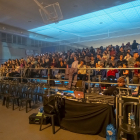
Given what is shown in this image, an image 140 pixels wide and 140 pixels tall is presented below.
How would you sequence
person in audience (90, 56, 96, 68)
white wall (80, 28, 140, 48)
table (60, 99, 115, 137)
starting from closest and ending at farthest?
→ table (60, 99, 115, 137)
person in audience (90, 56, 96, 68)
white wall (80, 28, 140, 48)

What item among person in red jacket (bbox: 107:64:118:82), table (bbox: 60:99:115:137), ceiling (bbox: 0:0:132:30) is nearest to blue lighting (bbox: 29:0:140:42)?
ceiling (bbox: 0:0:132:30)

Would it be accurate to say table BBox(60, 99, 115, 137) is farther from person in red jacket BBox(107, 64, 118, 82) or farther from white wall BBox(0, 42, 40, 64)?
white wall BBox(0, 42, 40, 64)

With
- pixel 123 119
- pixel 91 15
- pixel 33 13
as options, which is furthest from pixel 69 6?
pixel 123 119

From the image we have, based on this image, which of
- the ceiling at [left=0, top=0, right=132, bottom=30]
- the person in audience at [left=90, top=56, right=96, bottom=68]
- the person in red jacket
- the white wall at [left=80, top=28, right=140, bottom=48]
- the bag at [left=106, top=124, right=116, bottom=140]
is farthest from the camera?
the white wall at [left=80, top=28, right=140, bottom=48]

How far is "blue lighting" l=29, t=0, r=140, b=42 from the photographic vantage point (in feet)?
20.1

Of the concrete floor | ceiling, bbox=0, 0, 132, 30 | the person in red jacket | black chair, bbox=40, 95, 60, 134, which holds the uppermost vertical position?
ceiling, bbox=0, 0, 132, 30

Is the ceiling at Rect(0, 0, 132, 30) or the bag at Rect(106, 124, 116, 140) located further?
the ceiling at Rect(0, 0, 132, 30)

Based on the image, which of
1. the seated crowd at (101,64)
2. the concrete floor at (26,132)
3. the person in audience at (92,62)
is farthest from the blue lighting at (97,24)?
the concrete floor at (26,132)

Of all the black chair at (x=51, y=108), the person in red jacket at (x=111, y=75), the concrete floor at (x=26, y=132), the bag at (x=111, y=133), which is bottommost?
the concrete floor at (x=26, y=132)

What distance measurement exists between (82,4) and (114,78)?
3495 mm

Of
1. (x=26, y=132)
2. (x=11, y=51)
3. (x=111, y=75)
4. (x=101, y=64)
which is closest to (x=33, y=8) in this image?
(x=101, y=64)

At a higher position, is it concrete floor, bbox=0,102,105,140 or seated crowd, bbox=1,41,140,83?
seated crowd, bbox=1,41,140,83

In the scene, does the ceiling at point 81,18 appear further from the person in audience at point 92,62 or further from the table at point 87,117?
the table at point 87,117

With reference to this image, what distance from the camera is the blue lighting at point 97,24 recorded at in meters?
6.11
